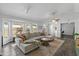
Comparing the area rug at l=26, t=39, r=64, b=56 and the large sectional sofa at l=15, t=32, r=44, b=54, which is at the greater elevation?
the large sectional sofa at l=15, t=32, r=44, b=54

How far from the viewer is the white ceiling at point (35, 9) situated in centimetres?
205

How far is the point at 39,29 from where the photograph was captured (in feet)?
7.22

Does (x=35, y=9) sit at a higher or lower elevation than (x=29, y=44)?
higher

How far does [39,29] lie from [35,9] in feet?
1.52

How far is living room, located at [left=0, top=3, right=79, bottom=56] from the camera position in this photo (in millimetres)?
2062

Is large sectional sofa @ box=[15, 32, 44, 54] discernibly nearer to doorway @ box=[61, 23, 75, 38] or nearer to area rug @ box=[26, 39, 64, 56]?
area rug @ box=[26, 39, 64, 56]

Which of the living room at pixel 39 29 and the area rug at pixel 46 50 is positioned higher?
the living room at pixel 39 29

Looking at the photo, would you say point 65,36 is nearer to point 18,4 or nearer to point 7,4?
point 18,4

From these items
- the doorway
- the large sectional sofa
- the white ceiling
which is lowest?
the large sectional sofa

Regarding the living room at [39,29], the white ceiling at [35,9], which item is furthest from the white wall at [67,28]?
the white ceiling at [35,9]

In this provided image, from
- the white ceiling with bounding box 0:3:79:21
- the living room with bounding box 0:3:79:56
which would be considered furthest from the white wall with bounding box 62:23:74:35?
the white ceiling with bounding box 0:3:79:21

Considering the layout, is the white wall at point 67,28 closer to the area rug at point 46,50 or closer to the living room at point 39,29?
the living room at point 39,29

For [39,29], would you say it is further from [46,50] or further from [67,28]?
[67,28]

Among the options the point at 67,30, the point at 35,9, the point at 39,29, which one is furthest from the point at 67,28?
the point at 35,9
